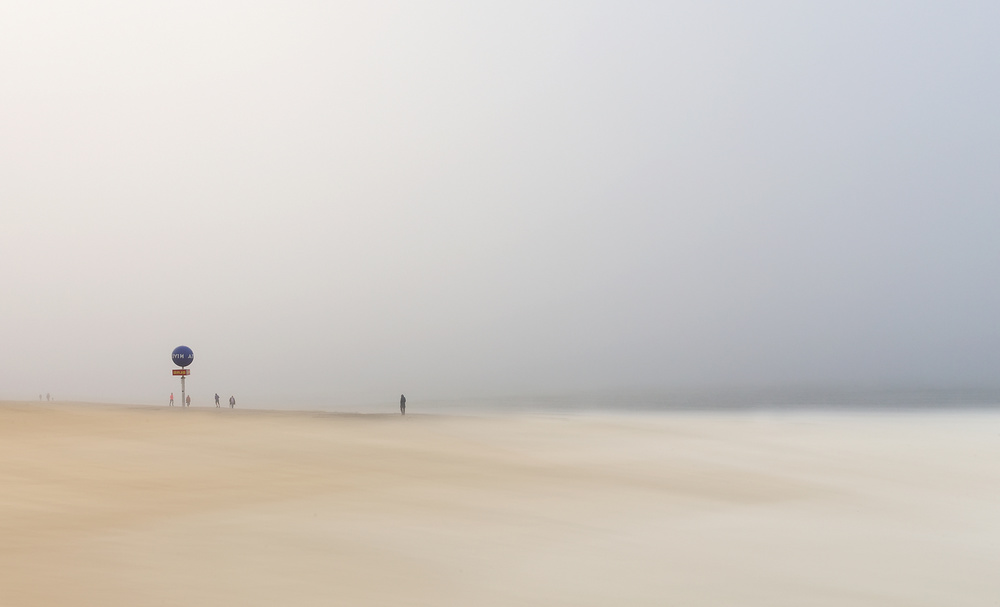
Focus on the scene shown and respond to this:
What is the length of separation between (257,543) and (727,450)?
2132 cm

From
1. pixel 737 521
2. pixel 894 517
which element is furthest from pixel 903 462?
pixel 737 521

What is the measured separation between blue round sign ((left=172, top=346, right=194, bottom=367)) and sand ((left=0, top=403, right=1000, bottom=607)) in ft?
87.8

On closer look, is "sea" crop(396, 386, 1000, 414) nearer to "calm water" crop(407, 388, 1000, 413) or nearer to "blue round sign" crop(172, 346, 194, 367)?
"calm water" crop(407, 388, 1000, 413)

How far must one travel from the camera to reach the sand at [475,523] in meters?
10.1

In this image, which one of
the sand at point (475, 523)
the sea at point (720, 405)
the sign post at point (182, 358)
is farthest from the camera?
the sea at point (720, 405)

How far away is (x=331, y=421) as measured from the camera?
38.4 m

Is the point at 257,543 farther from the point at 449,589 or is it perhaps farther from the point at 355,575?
the point at 449,589

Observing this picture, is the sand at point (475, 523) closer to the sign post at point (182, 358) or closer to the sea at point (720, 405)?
the sign post at point (182, 358)

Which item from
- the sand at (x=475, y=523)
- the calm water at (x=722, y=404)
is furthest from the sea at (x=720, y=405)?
the sand at (x=475, y=523)

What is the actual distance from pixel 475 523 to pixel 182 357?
4659cm

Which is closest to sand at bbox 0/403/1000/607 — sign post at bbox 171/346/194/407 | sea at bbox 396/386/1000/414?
sign post at bbox 171/346/194/407

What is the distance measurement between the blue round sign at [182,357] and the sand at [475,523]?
1054 inches

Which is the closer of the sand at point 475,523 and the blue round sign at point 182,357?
the sand at point 475,523

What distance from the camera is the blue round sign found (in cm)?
5519
